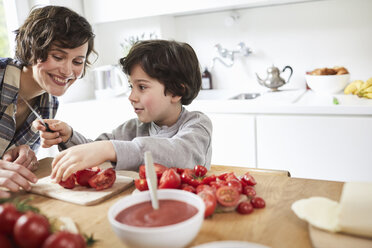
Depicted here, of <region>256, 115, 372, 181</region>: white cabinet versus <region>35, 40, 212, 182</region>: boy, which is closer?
<region>35, 40, 212, 182</region>: boy

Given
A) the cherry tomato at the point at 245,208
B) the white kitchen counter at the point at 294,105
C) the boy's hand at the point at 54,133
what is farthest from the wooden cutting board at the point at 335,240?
the white kitchen counter at the point at 294,105

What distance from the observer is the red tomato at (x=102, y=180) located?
0.92 m

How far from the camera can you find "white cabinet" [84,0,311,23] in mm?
2416

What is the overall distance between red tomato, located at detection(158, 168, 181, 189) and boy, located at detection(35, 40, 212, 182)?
0.18 meters

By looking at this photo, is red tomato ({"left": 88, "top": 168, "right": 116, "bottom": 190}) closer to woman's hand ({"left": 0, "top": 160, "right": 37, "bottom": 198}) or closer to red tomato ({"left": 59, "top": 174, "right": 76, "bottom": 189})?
red tomato ({"left": 59, "top": 174, "right": 76, "bottom": 189})

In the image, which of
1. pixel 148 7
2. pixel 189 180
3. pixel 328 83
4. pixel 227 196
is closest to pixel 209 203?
pixel 227 196

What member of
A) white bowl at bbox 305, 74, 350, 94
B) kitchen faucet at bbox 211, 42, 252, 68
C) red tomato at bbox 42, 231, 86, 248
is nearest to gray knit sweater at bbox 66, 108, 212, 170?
red tomato at bbox 42, 231, 86, 248

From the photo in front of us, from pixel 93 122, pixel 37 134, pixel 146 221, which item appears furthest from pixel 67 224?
pixel 93 122

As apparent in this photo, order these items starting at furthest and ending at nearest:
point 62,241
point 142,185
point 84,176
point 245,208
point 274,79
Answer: point 274,79 → point 84,176 → point 142,185 → point 245,208 → point 62,241

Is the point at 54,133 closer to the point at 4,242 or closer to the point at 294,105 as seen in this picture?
the point at 4,242

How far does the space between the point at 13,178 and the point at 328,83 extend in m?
1.91

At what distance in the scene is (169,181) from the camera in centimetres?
82

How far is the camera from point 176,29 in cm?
298

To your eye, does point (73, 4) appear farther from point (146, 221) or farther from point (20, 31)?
point (146, 221)
